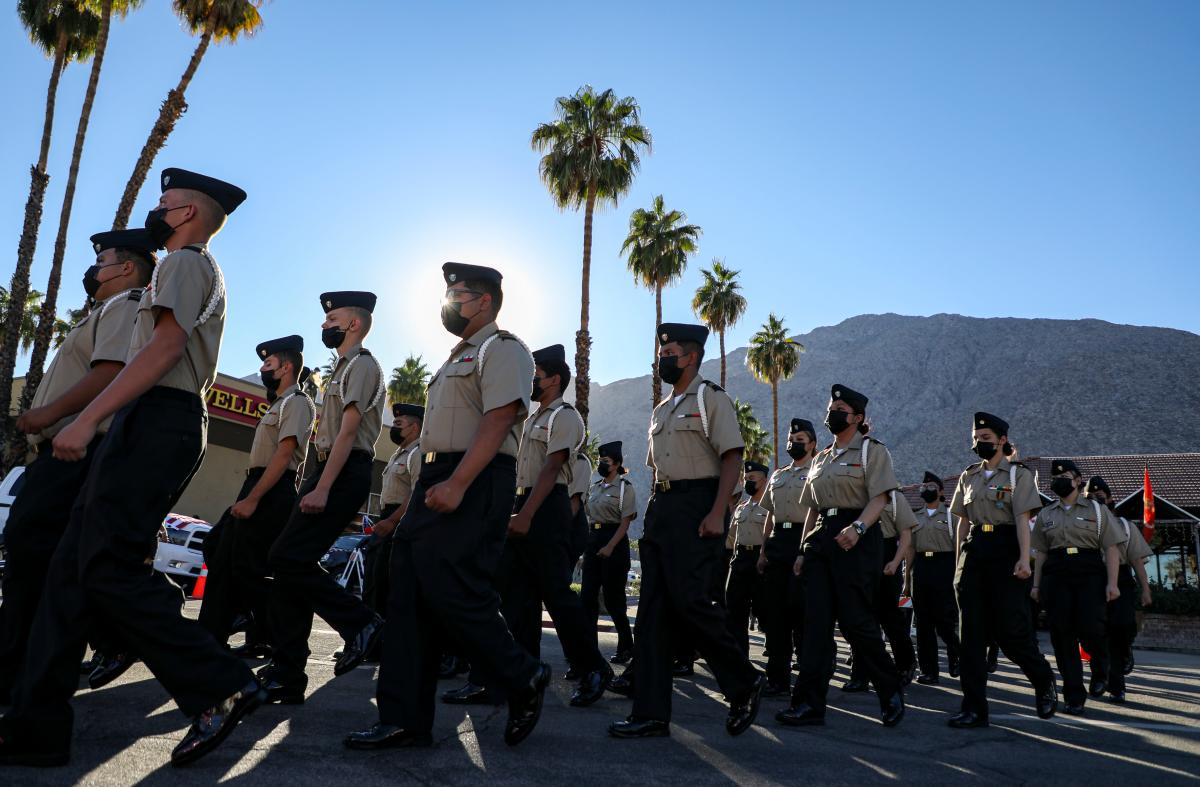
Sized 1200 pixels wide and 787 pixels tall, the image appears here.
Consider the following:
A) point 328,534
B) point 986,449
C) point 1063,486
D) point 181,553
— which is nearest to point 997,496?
point 986,449

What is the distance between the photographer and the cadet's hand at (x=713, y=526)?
4.43 metres

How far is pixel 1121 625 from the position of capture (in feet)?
28.7

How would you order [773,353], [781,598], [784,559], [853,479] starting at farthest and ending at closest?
1. [773,353]
2. [784,559]
3. [781,598]
4. [853,479]

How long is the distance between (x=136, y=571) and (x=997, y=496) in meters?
5.54

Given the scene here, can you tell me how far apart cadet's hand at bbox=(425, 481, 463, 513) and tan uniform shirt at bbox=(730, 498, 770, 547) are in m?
6.14

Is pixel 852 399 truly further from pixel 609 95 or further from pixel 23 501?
pixel 609 95

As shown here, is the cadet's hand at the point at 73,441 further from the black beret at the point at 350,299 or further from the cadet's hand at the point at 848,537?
the cadet's hand at the point at 848,537

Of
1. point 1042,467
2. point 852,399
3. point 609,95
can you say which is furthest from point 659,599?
point 1042,467

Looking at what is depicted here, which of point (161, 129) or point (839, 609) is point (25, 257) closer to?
point (161, 129)

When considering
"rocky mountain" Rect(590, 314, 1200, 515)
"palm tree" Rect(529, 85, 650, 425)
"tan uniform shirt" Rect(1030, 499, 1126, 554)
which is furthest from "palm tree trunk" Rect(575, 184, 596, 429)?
"rocky mountain" Rect(590, 314, 1200, 515)

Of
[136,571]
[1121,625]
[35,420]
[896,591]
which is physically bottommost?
[1121,625]

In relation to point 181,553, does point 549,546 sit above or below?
above

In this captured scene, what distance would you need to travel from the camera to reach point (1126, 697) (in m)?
8.12

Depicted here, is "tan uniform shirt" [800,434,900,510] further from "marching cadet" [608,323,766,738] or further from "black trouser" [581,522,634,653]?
"black trouser" [581,522,634,653]
